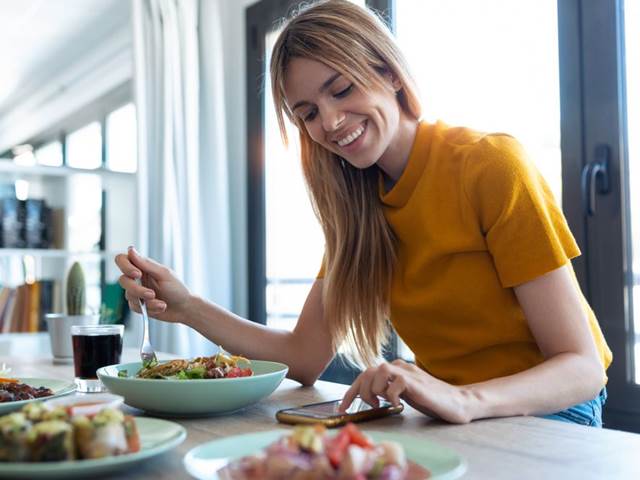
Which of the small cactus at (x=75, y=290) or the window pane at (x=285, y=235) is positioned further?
the window pane at (x=285, y=235)

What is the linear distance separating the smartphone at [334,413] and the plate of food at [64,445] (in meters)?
0.25

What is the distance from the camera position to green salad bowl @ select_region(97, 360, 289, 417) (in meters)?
0.88

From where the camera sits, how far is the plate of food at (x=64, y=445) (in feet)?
1.99

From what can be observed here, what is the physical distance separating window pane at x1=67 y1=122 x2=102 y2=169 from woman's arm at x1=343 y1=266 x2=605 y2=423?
4.41 m

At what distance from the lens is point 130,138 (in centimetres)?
480

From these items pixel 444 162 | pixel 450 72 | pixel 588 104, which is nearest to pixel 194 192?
pixel 450 72

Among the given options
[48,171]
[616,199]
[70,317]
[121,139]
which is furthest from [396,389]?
[121,139]

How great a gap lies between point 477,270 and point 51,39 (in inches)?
168

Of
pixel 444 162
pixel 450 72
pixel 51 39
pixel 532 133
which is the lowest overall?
pixel 444 162

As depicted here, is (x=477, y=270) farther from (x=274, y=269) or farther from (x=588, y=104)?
(x=274, y=269)

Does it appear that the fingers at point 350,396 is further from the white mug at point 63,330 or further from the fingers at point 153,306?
the white mug at point 63,330

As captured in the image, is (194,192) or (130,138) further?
(130,138)

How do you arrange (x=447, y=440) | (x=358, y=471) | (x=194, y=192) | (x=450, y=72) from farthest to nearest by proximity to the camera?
(x=194, y=192)
(x=450, y=72)
(x=447, y=440)
(x=358, y=471)

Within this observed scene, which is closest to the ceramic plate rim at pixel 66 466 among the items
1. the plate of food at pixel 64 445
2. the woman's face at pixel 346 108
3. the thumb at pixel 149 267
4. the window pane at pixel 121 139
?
the plate of food at pixel 64 445
